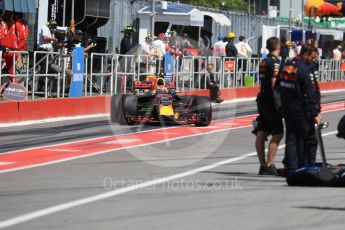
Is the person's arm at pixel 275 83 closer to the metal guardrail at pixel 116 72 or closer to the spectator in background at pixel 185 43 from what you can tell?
the metal guardrail at pixel 116 72

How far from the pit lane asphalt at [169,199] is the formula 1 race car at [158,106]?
19.0ft

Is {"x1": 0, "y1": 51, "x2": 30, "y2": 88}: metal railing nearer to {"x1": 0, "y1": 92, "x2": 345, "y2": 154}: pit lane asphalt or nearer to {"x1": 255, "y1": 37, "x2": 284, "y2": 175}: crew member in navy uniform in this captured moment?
{"x1": 0, "y1": 92, "x2": 345, "y2": 154}: pit lane asphalt

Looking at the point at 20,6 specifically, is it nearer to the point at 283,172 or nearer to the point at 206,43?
the point at 206,43

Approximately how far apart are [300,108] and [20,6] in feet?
47.3

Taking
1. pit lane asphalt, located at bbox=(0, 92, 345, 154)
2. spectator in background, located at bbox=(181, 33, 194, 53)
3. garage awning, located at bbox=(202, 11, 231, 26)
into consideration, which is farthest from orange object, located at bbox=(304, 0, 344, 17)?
garage awning, located at bbox=(202, 11, 231, 26)

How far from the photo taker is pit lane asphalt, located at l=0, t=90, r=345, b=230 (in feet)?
32.4

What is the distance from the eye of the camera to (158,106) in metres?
21.8

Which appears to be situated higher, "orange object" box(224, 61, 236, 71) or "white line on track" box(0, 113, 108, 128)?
"orange object" box(224, 61, 236, 71)

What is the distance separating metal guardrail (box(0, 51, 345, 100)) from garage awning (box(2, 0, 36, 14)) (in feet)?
6.18

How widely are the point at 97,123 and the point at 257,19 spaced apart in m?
23.8

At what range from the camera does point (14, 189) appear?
40.2ft

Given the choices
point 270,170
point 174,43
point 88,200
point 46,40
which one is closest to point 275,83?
point 270,170

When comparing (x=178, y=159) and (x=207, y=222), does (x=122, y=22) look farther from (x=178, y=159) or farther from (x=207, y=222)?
(x=207, y=222)

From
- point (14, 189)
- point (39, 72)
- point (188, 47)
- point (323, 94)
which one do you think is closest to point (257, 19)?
point (323, 94)
